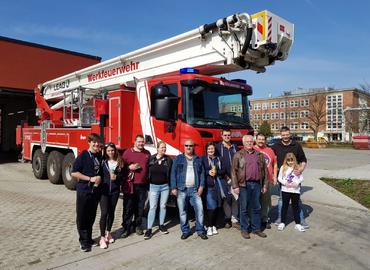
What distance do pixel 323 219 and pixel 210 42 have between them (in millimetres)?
4186

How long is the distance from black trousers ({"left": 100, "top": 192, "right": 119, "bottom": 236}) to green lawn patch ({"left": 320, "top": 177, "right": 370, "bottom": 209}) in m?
6.40

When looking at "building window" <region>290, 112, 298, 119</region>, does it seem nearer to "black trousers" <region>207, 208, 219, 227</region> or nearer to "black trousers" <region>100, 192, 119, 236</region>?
"black trousers" <region>207, 208, 219, 227</region>

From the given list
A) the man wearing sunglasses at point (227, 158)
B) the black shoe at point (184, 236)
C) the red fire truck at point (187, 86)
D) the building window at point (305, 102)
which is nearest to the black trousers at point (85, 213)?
the black shoe at point (184, 236)

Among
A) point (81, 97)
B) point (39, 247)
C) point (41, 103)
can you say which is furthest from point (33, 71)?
point (39, 247)

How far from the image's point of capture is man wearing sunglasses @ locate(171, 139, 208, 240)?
5816 millimetres

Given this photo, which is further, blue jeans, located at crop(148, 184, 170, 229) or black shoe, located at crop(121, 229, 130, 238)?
blue jeans, located at crop(148, 184, 170, 229)

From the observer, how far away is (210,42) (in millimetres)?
7324

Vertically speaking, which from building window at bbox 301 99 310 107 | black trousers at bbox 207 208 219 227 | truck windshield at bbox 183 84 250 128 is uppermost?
building window at bbox 301 99 310 107

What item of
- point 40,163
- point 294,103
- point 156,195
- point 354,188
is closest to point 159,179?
point 156,195

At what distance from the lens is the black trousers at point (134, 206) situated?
593 centimetres

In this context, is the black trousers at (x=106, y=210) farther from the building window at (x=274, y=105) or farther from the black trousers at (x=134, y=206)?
the building window at (x=274, y=105)

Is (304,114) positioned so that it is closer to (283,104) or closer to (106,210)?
(283,104)

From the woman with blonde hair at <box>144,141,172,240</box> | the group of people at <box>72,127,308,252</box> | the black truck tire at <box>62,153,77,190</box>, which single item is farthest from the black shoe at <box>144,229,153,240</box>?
the black truck tire at <box>62,153,77,190</box>

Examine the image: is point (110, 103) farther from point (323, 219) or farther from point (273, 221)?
point (323, 219)
